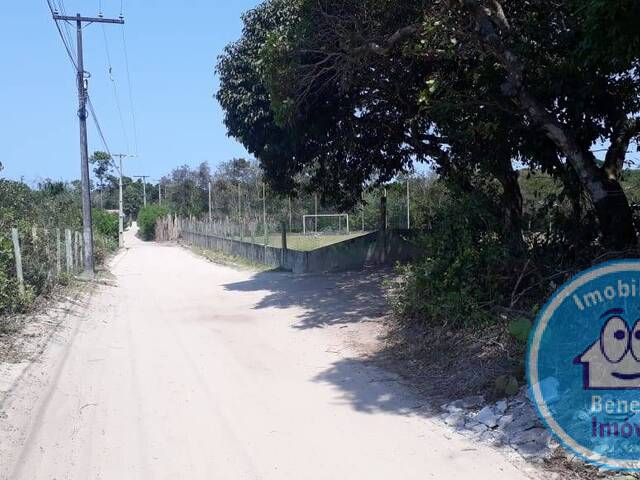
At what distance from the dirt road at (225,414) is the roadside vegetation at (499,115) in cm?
121

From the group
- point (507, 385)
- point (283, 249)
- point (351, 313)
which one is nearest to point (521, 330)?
point (507, 385)

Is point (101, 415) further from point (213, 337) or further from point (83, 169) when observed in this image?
point (83, 169)

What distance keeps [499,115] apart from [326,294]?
6088 mm

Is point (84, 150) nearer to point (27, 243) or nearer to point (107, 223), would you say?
point (27, 243)

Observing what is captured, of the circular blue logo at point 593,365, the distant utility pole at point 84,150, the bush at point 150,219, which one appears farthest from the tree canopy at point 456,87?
the bush at point 150,219

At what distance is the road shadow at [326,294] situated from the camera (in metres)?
10.4

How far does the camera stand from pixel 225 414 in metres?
5.46

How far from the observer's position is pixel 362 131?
1291 cm

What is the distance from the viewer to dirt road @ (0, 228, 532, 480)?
14.2ft

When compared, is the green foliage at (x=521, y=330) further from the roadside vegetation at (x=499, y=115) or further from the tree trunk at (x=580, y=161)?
the tree trunk at (x=580, y=161)

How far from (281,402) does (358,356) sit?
210cm

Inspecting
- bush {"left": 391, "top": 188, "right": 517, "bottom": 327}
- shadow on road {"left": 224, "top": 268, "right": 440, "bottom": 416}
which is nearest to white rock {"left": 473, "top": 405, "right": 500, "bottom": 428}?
shadow on road {"left": 224, "top": 268, "right": 440, "bottom": 416}

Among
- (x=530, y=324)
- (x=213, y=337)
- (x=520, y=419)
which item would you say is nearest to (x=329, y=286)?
(x=213, y=337)

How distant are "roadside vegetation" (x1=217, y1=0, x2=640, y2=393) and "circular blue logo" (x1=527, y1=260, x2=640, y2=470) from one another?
0.35 meters
